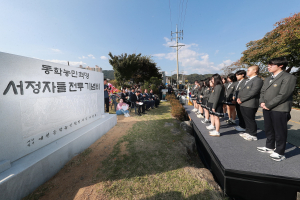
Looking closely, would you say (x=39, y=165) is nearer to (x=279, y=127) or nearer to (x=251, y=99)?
(x=279, y=127)

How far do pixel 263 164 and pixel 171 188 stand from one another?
5.85 ft

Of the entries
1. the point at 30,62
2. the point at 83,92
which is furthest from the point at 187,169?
the point at 30,62

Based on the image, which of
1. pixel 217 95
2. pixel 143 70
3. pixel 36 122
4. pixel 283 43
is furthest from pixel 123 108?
pixel 143 70

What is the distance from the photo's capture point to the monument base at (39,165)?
180 centimetres

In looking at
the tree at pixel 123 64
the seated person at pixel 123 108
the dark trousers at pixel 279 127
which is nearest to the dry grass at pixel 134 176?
the dark trousers at pixel 279 127

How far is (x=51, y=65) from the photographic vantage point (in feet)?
9.48

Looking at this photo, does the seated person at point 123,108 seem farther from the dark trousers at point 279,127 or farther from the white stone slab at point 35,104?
the dark trousers at point 279,127

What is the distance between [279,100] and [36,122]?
4.82 metres

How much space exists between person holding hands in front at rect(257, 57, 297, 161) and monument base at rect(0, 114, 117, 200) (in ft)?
14.5

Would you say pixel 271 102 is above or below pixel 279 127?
above

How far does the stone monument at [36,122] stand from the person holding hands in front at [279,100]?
4457 millimetres

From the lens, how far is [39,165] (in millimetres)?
2193

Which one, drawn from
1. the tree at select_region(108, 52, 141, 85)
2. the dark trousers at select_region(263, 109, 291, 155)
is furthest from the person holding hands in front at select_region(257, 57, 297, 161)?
the tree at select_region(108, 52, 141, 85)

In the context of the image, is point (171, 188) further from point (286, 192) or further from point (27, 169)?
point (27, 169)
